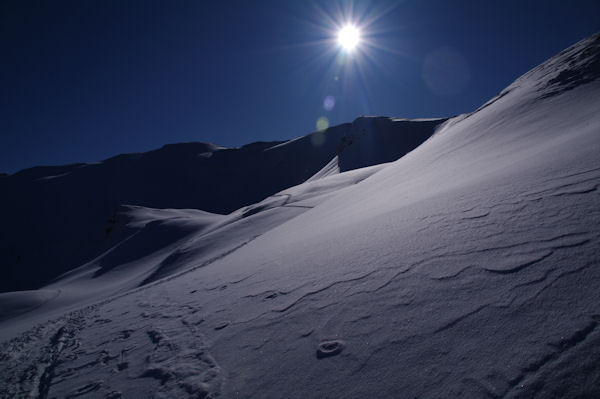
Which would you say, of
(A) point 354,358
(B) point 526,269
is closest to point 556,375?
(B) point 526,269

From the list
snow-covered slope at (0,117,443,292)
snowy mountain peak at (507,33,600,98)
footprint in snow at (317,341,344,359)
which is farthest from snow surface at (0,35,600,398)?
snow-covered slope at (0,117,443,292)

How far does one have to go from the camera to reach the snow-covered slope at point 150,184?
47.0 meters

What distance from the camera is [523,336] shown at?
1181 mm

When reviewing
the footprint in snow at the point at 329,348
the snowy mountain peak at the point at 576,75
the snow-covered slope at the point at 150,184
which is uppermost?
the snow-covered slope at the point at 150,184

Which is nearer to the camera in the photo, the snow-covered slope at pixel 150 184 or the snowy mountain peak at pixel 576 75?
the snowy mountain peak at pixel 576 75

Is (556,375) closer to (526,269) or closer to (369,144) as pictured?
(526,269)

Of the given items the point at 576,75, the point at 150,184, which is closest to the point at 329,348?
the point at 576,75

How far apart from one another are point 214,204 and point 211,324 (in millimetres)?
69655

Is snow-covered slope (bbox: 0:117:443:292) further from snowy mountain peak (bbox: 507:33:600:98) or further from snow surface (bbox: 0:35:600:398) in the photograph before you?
snow surface (bbox: 0:35:600:398)

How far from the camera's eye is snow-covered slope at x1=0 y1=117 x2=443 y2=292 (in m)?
47.0

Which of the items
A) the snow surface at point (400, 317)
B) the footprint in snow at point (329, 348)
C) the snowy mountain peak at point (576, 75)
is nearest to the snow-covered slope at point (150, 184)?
the snowy mountain peak at point (576, 75)

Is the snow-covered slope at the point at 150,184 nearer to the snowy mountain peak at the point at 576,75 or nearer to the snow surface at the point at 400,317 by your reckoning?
the snowy mountain peak at the point at 576,75

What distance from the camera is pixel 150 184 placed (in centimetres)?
7594

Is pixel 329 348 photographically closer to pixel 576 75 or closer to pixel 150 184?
pixel 576 75
